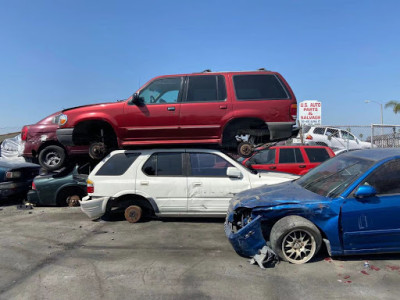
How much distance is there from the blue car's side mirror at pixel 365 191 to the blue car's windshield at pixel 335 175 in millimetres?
206

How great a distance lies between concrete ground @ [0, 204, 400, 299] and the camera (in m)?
3.29

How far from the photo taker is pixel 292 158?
8.92m

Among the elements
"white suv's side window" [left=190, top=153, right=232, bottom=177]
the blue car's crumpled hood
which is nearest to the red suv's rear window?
"white suv's side window" [left=190, top=153, right=232, bottom=177]

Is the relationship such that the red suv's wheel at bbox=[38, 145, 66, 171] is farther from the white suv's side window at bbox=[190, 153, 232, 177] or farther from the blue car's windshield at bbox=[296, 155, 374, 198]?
the blue car's windshield at bbox=[296, 155, 374, 198]

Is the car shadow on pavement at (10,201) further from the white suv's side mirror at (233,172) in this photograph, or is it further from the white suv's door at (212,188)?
the white suv's side mirror at (233,172)

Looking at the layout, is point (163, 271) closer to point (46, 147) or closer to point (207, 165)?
point (207, 165)

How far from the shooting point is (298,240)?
157 inches

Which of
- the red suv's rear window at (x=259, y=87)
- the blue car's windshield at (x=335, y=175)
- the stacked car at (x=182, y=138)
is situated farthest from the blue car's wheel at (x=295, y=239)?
the red suv's rear window at (x=259, y=87)

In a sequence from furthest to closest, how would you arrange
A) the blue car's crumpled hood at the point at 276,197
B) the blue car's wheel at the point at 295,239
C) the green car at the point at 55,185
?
the green car at the point at 55,185, the blue car's crumpled hood at the point at 276,197, the blue car's wheel at the point at 295,239

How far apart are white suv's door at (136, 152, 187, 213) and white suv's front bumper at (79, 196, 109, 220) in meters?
0.73

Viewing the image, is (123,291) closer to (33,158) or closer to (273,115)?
(273,115)

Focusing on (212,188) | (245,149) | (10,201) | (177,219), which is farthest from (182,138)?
A: (10,201)

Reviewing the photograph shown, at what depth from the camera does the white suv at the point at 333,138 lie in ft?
54.6

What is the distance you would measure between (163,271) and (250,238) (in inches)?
46.6
